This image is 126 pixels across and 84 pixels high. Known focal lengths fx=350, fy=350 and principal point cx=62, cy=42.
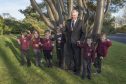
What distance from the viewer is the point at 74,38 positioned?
11.6 metres

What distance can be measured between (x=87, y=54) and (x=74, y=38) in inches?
31.7

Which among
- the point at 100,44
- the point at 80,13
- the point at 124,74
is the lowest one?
the point at 124,74

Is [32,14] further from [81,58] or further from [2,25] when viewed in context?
[81,58]

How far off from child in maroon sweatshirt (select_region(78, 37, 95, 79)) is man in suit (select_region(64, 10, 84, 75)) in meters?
0.35

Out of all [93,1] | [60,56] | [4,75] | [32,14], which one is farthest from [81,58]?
[32,14]

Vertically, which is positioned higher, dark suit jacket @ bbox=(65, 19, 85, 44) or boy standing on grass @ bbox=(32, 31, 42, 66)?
dark suit jacket @ bbox=(65, 19, 85, 44)

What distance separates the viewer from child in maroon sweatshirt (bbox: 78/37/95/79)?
1110 cm

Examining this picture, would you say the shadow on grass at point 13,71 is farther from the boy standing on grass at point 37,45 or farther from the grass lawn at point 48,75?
the boy standing on grass at point 37,45

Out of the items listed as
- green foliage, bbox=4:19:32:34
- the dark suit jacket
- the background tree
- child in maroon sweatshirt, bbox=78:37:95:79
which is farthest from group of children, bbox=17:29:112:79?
green foliage, bbox=4:19:32:34

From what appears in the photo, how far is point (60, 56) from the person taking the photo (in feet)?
43.1

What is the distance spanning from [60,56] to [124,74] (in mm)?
2474

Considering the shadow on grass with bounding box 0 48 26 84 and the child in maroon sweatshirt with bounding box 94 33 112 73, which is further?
the child in maroon sweatshirt with bounding box 94 33 112 73

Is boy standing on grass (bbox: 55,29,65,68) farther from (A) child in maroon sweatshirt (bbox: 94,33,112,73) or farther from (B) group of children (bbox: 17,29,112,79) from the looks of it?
(A) child in maroon sweatshirt (bbox: 94,33,112,73)

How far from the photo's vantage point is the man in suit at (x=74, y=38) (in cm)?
1135
